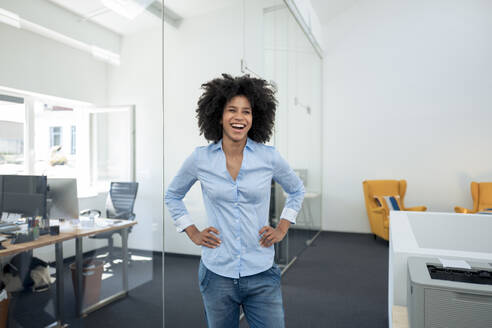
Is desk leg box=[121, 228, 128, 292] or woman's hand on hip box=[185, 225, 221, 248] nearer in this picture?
woman's hand on hip box=[185, 225, 221, 248]

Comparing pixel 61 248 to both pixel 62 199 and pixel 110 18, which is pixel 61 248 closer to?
pixel 62 199

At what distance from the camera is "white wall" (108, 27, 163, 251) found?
155 cm

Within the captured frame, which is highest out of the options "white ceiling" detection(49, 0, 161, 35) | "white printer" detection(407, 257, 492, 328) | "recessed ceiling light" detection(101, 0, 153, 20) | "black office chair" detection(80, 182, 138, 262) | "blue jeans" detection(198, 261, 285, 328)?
"recessed ceiling light" detection(101, 0, 153, 20)

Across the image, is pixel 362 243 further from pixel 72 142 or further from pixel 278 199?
pixel 72 142

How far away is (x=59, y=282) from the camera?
1245mm

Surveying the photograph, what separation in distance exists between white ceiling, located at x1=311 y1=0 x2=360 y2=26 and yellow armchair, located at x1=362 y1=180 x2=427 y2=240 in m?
2.82

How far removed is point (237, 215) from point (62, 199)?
636mm

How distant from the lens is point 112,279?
4.95 feet

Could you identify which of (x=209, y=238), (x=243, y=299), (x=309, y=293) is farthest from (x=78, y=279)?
(x=309, y=293)

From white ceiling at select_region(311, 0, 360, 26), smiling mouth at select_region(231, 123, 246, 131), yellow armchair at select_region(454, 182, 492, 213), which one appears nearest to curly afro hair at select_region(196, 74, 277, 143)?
smiling mouth at select_region(231, 123, 246, 131)

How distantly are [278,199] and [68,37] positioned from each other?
2.83m

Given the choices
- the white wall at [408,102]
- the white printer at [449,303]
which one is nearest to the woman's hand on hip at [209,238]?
the white printer at [449,303]

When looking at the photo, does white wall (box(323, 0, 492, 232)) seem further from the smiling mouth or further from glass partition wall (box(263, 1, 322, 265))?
the smiling mouth

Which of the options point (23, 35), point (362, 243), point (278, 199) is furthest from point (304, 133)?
point (23, 35)
